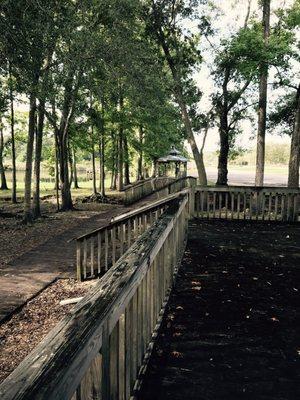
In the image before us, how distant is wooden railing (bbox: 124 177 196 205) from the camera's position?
1994 cm

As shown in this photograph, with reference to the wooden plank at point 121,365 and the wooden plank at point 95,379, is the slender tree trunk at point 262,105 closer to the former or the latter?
the wooden plank at point 121,365

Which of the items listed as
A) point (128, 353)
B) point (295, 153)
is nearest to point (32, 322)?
point (128, 353)

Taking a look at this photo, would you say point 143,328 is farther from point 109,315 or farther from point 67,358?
point 67,358

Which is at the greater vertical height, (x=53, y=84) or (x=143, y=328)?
(x=53, y=84)

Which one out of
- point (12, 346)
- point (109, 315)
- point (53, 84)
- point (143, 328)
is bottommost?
point (12, 346)

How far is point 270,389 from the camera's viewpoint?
331cm

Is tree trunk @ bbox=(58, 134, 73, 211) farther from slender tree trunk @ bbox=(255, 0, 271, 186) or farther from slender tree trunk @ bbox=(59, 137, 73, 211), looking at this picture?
slender tree trunk @ bbox=(255, 0, 271, 186)

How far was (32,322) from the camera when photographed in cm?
618

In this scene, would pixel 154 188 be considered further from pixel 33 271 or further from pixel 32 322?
pixel 32 322

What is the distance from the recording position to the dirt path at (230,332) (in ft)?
10.9

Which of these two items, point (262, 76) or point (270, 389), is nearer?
point (270, 389)

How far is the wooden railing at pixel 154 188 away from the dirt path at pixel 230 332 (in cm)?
1151

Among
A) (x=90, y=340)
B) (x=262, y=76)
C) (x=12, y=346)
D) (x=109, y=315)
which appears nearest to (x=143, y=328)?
(x=109, y=315)

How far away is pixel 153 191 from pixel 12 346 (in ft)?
81.9
